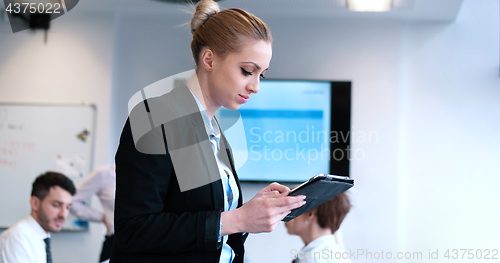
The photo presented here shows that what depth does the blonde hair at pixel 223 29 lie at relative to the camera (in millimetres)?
1008

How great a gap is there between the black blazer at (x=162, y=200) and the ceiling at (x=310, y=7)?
252 centimetres

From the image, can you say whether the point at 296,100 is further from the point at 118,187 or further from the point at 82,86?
the point at 118,187

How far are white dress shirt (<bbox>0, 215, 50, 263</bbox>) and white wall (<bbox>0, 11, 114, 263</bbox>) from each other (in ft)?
4.46

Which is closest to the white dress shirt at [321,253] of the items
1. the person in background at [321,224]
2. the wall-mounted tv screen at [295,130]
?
the person in background at [321,224]

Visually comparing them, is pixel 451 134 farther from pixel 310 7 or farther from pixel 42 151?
pixel 42 151

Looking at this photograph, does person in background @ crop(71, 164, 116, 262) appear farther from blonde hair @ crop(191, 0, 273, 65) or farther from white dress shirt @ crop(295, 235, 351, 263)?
blonde hair @ crop(191, 0, 273, 65)

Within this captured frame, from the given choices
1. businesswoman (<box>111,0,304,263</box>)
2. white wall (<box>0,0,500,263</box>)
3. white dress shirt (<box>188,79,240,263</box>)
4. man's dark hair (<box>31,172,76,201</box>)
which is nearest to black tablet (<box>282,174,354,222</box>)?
businesswoman (<box>111,0,304,263</box>)

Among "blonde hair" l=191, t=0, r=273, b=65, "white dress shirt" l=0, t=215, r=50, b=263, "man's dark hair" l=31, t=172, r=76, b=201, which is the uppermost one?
"blonde hair" l=191, t=0, r=273, b=65

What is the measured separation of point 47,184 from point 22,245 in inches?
19.0

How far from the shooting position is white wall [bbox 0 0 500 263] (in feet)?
10.9

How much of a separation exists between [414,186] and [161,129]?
9.58ft

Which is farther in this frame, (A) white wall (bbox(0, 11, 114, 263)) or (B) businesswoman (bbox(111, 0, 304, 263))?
(A) white wall (bbox(0, 11, 114, 263))

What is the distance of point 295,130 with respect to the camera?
3365mm

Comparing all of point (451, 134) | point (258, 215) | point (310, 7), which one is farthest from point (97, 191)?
point (451, 134)
